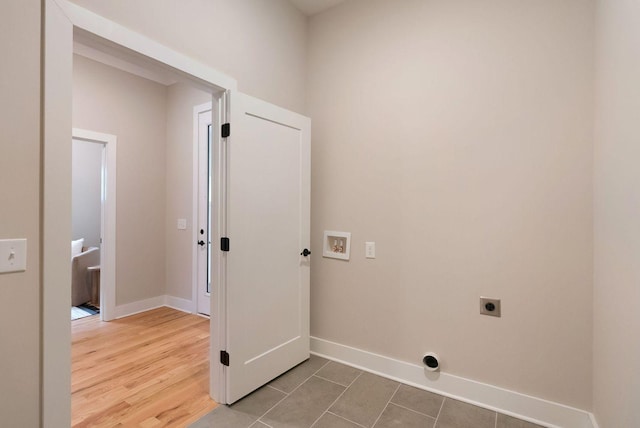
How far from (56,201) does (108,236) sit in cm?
275

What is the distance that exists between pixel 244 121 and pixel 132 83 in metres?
2.72

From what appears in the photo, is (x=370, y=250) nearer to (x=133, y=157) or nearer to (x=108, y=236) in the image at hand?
(x=108, y=236)

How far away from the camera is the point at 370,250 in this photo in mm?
2543

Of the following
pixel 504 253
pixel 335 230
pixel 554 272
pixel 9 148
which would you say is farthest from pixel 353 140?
pixel 9 148

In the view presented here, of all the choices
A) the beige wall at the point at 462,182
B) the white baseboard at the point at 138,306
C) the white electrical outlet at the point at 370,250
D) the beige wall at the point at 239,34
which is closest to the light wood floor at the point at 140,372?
the white baseboard at the point at 138,306

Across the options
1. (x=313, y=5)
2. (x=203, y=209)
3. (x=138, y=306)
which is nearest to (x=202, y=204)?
Answer: (x=203, y=209)

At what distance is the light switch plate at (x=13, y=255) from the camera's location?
1.19 meters

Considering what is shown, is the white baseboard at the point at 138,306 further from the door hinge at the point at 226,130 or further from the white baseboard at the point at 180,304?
the door hinge at the point at 226,130

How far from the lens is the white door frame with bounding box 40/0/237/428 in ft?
4.22

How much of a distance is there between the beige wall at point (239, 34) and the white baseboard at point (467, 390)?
2.20 m

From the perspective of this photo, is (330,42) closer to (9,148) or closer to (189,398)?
(9,148)

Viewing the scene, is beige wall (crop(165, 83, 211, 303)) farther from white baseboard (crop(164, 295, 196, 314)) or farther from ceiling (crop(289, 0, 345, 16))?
ceiling (crop(289, 0, 345, 16))

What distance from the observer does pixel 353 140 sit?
2629 mm

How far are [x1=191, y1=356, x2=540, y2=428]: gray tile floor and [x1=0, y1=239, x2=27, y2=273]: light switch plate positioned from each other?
1.30m
